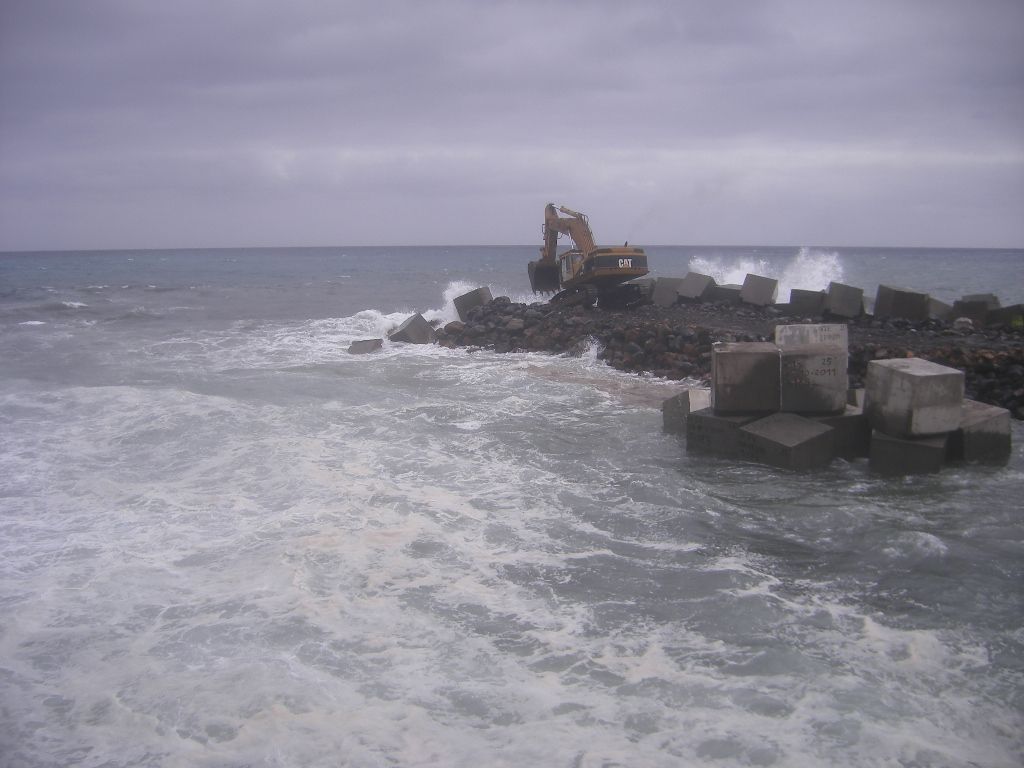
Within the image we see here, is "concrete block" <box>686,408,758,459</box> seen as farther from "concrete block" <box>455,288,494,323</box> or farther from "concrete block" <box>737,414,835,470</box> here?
"concrete block" <box>455,288,494,323</box>

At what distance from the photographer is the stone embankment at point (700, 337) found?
39.1 feet

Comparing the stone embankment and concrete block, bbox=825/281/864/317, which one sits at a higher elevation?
concrete block, bbox=825/281/864/317

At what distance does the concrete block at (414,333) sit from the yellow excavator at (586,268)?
12.4 feet

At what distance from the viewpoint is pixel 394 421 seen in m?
11.1

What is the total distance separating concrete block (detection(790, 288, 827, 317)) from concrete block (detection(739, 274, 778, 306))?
4.09 feet

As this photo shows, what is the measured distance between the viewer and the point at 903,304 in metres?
17.5

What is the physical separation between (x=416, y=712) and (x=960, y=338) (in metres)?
14.0

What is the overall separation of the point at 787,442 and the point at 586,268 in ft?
41.7

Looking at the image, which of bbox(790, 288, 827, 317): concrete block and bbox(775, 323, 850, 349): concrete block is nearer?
bbox(775, 323, 850, 349): concrete block

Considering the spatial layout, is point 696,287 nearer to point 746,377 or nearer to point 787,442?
point 746,377

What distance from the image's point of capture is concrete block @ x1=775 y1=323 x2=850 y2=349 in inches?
345

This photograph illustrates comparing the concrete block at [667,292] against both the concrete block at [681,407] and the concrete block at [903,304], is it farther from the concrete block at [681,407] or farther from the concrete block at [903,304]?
the concrete block at [681,407]

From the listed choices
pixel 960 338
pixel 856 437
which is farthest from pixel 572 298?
pixel 856 437

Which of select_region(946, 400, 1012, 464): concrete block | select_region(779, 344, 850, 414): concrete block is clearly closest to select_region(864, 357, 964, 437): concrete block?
select_region(946, 400, 1012, 464): concrete block
